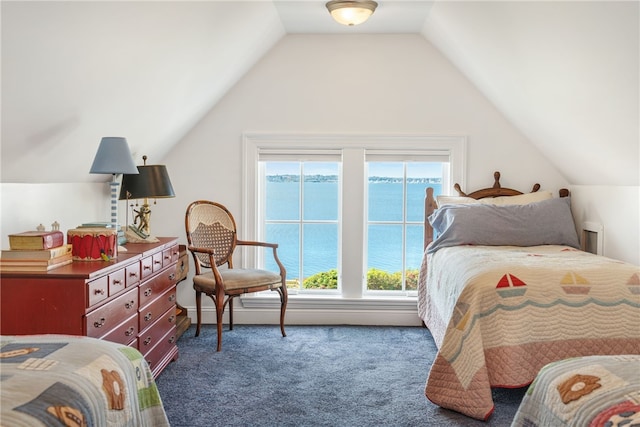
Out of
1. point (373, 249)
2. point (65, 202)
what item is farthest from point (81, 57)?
point (373, 249)

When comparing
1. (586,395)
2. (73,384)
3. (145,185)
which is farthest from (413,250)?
(73,384)

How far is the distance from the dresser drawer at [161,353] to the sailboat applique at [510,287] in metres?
1.91

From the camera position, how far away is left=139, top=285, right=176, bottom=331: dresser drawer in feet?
10.6

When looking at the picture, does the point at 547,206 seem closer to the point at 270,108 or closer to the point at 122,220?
the point at 270,108

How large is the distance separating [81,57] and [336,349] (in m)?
2.55

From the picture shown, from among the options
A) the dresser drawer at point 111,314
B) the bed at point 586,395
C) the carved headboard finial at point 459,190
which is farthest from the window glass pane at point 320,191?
the bed at point 586,395

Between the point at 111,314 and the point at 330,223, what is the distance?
249 centimetres

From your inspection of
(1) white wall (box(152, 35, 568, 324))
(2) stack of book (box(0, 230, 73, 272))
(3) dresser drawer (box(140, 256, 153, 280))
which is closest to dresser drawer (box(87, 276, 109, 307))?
(2) stack of book (box(0, 230, 73, 272))

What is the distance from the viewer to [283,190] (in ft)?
16.4

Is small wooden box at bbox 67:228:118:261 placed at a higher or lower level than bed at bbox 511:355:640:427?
higher

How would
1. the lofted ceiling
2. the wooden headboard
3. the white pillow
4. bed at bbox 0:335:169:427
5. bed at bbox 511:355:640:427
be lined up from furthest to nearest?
the wooden headboard < the white pillow < the lofted ceiling < bed at bbox 511:355:640:427 < bed at bbox 0:335:169:427

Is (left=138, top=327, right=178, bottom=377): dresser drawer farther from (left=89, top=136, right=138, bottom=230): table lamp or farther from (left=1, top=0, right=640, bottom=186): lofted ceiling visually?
(left=1, top=0, right=640, bottom=186): lofted ceiling

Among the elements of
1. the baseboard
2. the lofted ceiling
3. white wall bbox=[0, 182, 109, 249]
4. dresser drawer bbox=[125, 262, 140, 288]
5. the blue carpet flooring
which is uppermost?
the lofted ceiling

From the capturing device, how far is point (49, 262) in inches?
101
